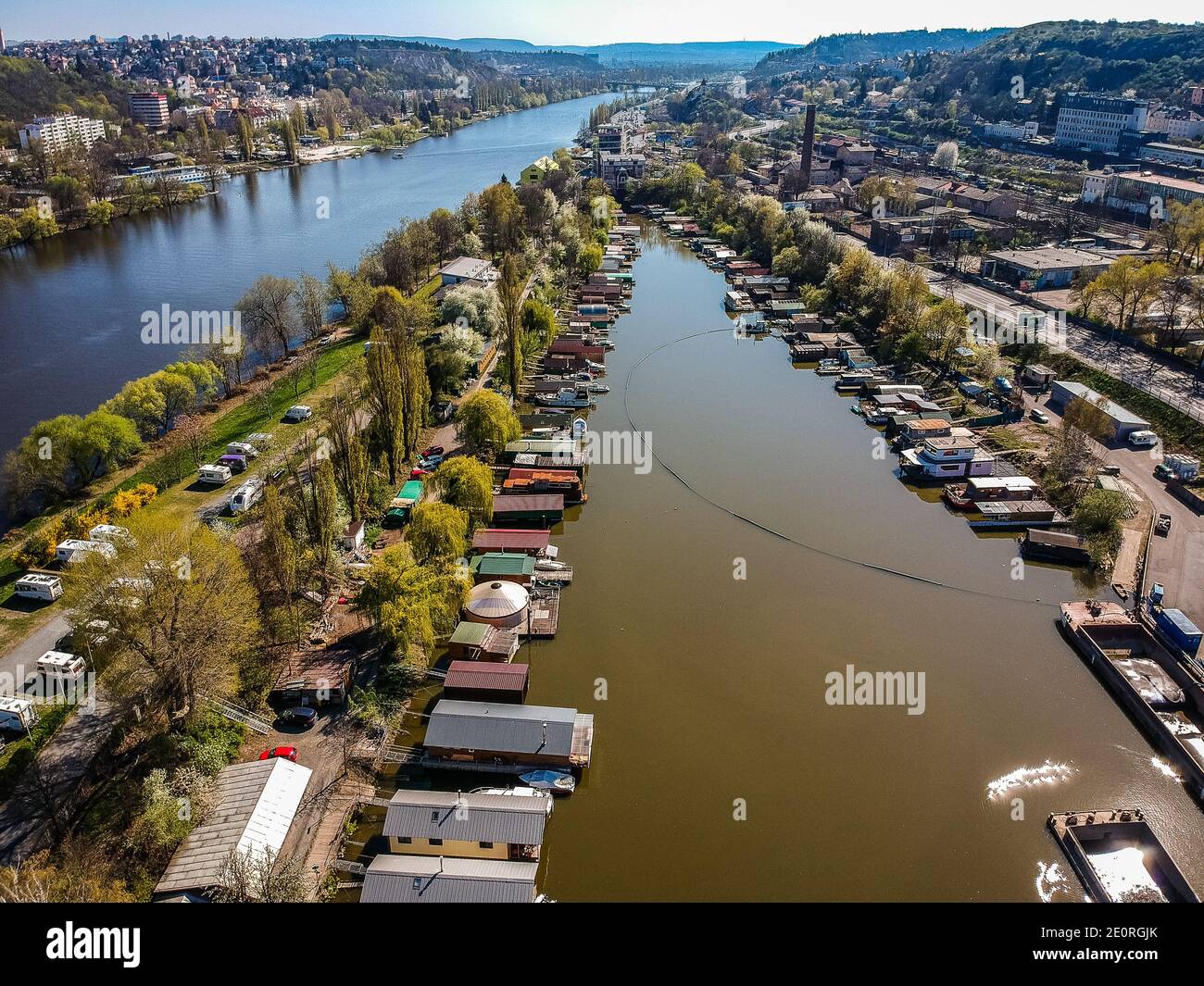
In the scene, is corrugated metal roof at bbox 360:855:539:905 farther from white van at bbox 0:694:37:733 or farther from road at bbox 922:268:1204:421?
road at bbox 922:268:1204:421

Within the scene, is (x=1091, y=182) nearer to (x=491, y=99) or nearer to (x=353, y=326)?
(x=353, y=326)

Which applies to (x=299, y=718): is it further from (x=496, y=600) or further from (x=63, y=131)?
(x=63, y=131)

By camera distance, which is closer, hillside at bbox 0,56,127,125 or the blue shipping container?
the blue shipping container

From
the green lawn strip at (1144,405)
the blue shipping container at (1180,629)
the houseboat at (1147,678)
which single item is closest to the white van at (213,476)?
the houseboat at (1147,678)

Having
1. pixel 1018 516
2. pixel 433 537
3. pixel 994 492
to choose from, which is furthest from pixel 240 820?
pixel 994 492

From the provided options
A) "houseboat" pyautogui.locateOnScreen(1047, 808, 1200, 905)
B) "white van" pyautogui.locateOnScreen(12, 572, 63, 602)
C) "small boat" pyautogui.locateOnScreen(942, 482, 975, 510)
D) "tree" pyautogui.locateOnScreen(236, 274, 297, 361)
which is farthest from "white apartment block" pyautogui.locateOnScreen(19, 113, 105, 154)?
"houseboat" pyautogui.locateOnScreen(1047, 808, 1200, 905)
